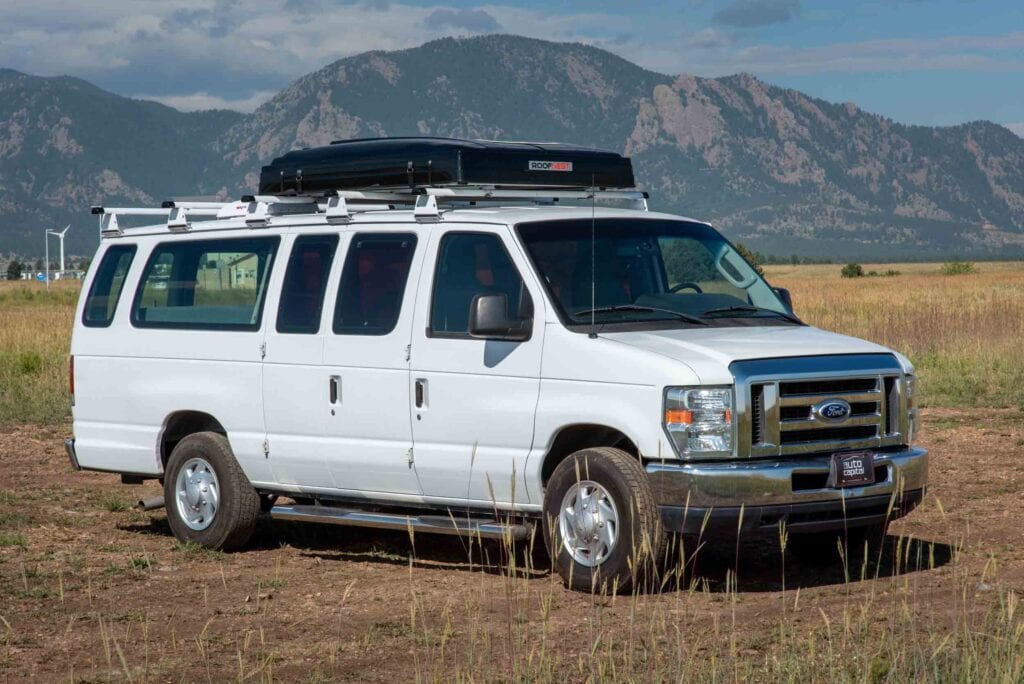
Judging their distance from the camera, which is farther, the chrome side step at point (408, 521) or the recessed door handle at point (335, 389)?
the recessed door handle at point (335, 389)

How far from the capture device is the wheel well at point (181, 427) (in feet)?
33.5

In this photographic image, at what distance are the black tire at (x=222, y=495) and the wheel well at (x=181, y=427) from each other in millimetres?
172

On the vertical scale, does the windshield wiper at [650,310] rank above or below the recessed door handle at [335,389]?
above

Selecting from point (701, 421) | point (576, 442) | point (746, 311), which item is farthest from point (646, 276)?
point (701, 421)

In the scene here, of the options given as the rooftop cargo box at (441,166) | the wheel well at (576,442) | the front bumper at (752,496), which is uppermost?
the rooftop cargo box at (441,166)

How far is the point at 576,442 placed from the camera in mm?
8461

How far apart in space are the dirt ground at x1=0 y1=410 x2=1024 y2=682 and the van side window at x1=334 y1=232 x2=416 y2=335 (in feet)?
4.50

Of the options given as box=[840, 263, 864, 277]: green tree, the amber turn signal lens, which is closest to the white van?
the amber turn signal lens

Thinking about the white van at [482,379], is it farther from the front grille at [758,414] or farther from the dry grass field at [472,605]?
the dry grass field at [472,605]

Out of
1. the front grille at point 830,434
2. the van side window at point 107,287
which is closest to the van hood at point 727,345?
the front grille at point 830,434

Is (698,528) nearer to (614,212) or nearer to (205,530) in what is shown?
(614,212)

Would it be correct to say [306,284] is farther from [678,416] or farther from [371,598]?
[678,416]

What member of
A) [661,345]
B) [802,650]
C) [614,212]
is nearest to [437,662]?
[802,650]

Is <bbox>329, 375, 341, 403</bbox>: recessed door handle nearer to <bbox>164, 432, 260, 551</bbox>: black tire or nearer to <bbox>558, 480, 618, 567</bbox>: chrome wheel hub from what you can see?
<bbox>164, 432, 260, 551</bbox>: black tire
